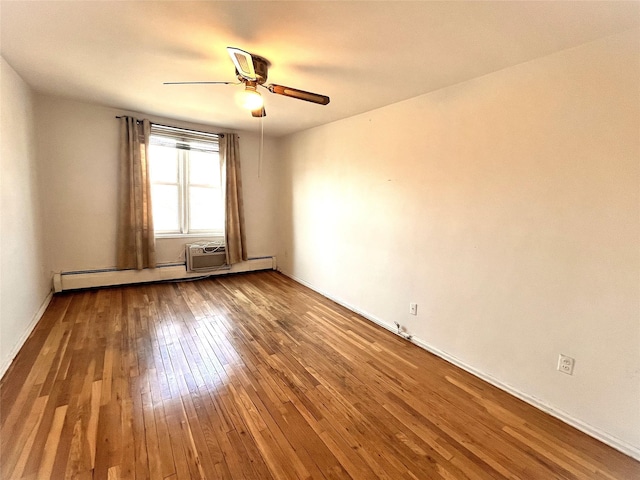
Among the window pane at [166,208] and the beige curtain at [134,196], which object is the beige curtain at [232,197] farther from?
the beige curtain at [134,196]

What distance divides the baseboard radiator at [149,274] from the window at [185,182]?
0.54m

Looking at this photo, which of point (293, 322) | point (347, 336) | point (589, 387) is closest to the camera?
point (589, 387)

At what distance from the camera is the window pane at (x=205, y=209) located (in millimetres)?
4598

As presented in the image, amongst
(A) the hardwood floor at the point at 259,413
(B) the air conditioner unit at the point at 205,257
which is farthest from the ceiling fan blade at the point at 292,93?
(B) the air conditioner unit at the point at 205,257

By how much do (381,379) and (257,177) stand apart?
153 inches

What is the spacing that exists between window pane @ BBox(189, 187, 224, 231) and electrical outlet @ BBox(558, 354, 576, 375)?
14.4ft

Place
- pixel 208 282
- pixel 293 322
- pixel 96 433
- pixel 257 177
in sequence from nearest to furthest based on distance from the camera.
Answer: pixel 96 433
pixel 293 322
pixel 208 282
pixel 257 177

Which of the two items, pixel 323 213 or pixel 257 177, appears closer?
pixel 323 213

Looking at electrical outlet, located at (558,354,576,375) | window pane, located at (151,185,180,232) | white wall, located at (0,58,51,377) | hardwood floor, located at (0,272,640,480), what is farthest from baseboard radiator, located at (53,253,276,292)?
electrical outlet, located at (558,354,576,375)

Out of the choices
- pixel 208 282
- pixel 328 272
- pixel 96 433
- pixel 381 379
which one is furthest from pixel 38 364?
pixel 328 272

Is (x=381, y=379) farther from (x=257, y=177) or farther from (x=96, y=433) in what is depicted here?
(x=257, y=177)

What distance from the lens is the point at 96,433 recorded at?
62.9 inches

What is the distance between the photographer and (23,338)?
2.48 meters

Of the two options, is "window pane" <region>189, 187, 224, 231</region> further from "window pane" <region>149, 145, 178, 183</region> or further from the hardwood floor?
the hardwood floor
